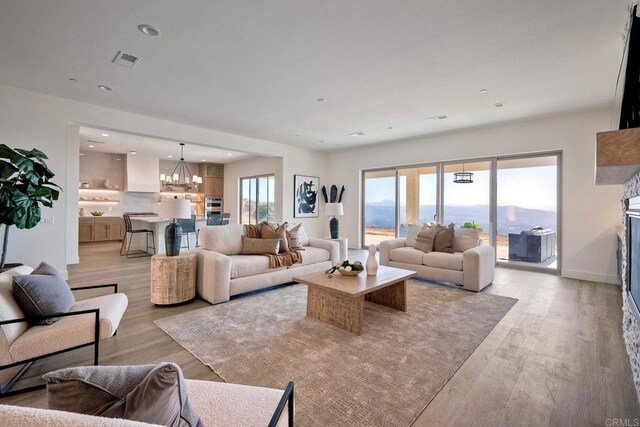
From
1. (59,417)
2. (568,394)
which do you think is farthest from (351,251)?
(59,417)

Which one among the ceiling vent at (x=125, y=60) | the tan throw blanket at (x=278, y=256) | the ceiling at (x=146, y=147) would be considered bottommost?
the tan throw blanket at (x=278, y=256)

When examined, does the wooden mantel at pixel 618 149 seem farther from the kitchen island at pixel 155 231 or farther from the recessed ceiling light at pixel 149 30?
the kitchen island at pixel 155 231

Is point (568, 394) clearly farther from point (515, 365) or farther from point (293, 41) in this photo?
point (293, 41)

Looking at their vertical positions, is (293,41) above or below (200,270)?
above

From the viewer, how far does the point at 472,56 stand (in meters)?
3.11

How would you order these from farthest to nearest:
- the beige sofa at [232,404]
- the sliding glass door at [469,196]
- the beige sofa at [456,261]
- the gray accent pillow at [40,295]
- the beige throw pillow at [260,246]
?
the sliding glass door at [469,196] < the beige throw pillow at [260,246] < the beige sofa at [456,261] < the gray accent pillow at [40,295] < the beige sofa at [232,404]

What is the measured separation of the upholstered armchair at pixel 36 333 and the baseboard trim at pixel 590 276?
6511 millimetres

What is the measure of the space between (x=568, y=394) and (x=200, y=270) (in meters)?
3.73

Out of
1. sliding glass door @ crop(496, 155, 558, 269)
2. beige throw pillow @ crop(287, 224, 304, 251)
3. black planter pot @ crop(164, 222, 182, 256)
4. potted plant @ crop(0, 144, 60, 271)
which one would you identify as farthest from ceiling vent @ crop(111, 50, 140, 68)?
sliding glass door @ crop(496, 155, 558, 269)

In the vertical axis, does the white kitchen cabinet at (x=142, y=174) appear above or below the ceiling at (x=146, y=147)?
below

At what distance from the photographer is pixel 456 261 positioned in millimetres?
4332

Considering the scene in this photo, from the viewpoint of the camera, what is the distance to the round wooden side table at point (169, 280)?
3465 mm

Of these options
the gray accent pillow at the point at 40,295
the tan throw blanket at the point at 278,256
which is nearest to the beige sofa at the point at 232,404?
the gray accent pillow at the point at 40,295

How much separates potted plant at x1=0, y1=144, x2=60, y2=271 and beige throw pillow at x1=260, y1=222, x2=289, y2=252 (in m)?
2.70
